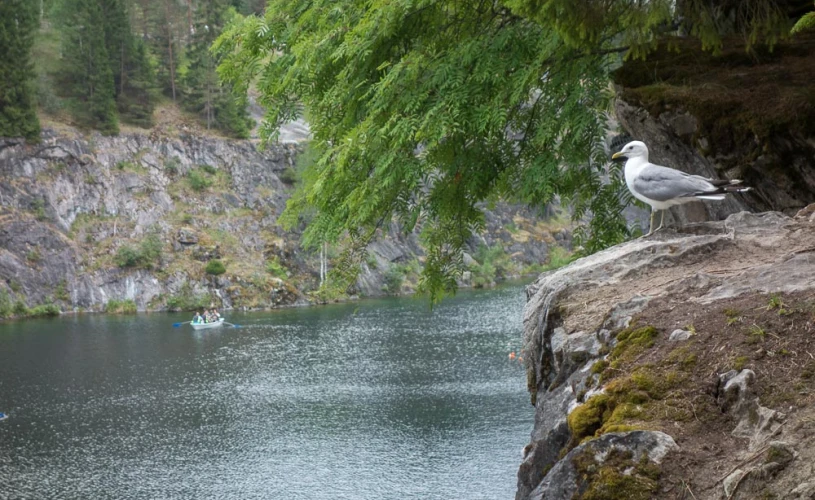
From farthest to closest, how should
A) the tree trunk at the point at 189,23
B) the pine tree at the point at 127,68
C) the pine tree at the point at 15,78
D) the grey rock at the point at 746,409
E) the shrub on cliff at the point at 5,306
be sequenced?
the tree trunk at the point at 189,23, the pine tree at the point at 127,68, the pine tree at the point at 15,78, the shrub on cliff at the point at 5,306, the grey rock at the point at 746,409

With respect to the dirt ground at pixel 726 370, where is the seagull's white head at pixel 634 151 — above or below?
above

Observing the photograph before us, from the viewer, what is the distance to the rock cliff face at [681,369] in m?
3.60

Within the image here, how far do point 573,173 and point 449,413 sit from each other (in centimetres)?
2178

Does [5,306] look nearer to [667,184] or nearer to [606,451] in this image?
[667,184]

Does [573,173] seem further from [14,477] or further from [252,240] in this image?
[252,240]

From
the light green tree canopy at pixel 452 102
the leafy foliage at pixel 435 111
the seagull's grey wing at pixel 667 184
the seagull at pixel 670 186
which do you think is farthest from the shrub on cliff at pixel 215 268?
the seagull's grey wing at pixel 667 184

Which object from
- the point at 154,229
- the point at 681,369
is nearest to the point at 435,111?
the point at 681,369

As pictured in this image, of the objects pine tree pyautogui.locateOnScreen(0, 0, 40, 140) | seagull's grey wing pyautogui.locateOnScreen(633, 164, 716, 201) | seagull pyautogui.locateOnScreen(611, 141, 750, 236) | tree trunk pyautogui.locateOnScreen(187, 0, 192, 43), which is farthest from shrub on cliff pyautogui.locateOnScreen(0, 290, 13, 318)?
seagull's grey wing pyautogui.locateOnScreen(633, 164, 716, 201)

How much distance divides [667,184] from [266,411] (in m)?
26.5

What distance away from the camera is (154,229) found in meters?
62.9

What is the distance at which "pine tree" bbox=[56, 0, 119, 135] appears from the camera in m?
66.0

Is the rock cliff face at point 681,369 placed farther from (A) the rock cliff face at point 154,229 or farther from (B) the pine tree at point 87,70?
(B) the pine tree at point 87,70

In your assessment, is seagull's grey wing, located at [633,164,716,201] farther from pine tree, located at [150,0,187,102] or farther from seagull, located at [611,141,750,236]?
pine tree, located at [150,0,187,102]

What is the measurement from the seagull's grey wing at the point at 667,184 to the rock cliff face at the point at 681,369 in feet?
1.18
